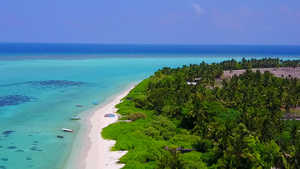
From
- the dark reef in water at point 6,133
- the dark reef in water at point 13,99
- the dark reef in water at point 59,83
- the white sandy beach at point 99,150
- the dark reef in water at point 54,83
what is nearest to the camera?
the white sandy beach at point 99,150

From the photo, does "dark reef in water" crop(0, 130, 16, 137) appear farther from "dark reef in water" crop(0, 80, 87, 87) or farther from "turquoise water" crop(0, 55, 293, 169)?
"dark reef in water" crop(0, 80, 87, 87)

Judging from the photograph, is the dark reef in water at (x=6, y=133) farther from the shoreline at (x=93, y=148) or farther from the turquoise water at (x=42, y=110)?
the shoreline at (x=93, y=148)

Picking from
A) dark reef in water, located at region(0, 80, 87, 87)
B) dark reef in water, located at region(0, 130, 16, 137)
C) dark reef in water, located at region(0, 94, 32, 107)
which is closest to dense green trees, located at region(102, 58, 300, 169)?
dark reef in water, located at region(0, 130, 16, 137)

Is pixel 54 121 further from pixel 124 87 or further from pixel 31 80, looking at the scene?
pixel 31 80

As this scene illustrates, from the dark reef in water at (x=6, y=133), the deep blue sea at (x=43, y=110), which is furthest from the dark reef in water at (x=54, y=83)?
the dark reef in water at (x=6, y=133)

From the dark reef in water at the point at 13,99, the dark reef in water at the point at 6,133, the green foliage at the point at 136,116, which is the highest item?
the green foliage at the point at 136,116

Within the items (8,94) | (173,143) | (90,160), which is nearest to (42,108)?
(8,94)
